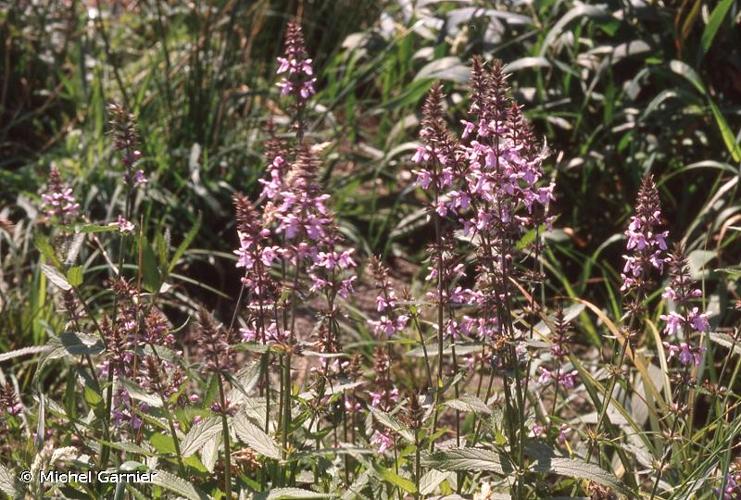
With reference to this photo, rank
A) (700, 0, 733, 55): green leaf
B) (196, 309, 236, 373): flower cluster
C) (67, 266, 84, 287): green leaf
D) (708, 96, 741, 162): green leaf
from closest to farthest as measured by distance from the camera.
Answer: (196, 309, 236, 373): flower cluster → (67, 266, 84, 287): green leaf → (708, 96, 741, 162): green leaf → (700, 0, 733, 55): green leaf

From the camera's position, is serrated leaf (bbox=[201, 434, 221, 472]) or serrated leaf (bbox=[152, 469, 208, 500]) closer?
serrated leaf (bbox=[152, 469, 208, 500])

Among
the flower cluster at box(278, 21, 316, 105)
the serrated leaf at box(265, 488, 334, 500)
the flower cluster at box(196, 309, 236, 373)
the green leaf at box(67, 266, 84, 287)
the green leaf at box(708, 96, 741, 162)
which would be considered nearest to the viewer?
the flower cluster at box(196, 309, 236, 373)

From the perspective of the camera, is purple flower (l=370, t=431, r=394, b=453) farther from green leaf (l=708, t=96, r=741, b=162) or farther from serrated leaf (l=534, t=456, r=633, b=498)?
green leaf (l=708, t=96, r=741, b=162)

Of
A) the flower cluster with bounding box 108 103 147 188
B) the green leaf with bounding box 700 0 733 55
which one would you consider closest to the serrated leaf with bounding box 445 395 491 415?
the flower cluster with bounding box 108 103 147 188

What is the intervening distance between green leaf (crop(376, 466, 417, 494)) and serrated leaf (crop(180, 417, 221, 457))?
14.2 inches

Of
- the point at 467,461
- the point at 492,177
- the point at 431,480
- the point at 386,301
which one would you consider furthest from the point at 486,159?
the point at 431,480

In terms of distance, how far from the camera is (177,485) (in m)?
2.20

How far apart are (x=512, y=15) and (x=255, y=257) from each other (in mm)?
2701

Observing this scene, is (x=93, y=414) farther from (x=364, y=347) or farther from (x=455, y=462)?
(x=364, y=347)

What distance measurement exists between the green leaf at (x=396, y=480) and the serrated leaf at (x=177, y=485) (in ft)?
1.24

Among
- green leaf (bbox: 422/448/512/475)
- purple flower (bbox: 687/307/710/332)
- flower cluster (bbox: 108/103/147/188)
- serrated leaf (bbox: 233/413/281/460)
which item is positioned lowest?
green leaf (bbox: 422/448/512/475)

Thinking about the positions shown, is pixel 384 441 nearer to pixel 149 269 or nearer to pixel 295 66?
pixel 149 269

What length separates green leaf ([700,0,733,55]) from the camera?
4.02 metres

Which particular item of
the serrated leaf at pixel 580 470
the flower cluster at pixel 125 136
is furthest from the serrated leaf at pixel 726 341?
the flower cluster at pixel 125 136
